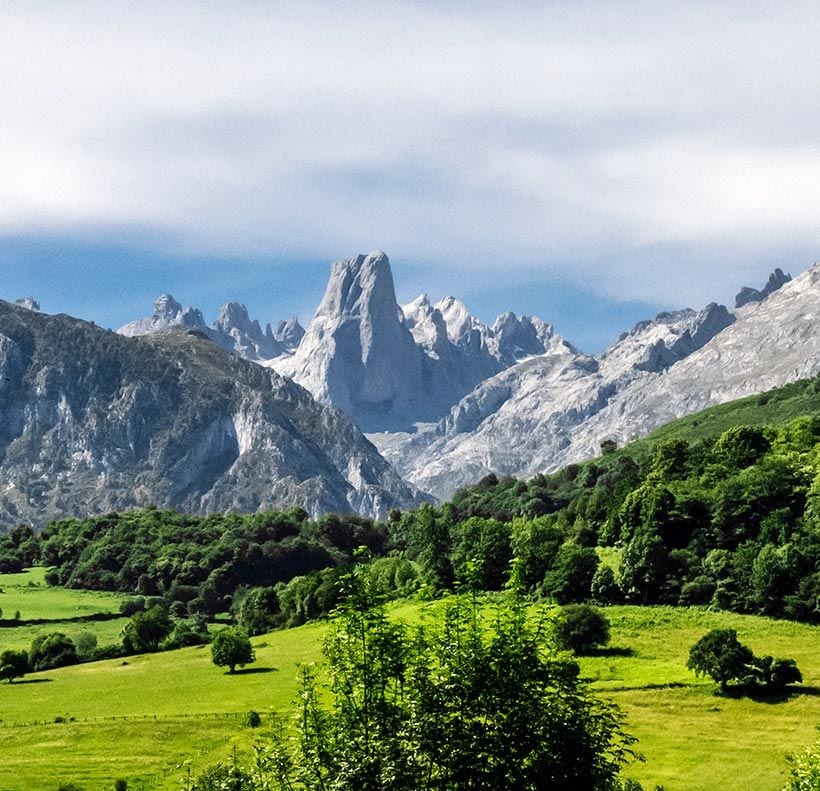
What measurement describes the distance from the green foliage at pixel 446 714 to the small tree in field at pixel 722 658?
6266 cm

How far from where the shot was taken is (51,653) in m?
143

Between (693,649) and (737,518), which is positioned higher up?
(737,518)

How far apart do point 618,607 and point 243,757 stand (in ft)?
236

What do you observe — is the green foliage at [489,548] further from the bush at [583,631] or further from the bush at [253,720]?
the bush at [253,720]

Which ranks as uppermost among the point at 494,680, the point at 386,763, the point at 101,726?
the point at 494,680

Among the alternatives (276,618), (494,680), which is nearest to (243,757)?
(494,680)

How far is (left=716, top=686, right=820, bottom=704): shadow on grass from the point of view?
94.3 meters

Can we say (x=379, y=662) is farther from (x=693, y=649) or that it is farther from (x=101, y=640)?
(x=101, y=640)

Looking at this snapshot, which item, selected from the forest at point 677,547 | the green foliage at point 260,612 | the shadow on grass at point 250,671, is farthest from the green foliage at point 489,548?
the shadow on grass at point 250,671

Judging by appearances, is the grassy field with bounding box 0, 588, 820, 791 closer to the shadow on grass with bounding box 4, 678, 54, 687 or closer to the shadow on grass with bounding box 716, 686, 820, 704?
the shadow on grass with bounding box 716, 686, 820, 704

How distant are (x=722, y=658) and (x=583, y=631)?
1953 centimetres

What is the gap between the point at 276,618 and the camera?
6703 inches

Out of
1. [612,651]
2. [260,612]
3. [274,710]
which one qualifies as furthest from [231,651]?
[260,612]

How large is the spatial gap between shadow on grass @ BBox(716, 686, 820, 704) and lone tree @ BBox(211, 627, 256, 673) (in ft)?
189
